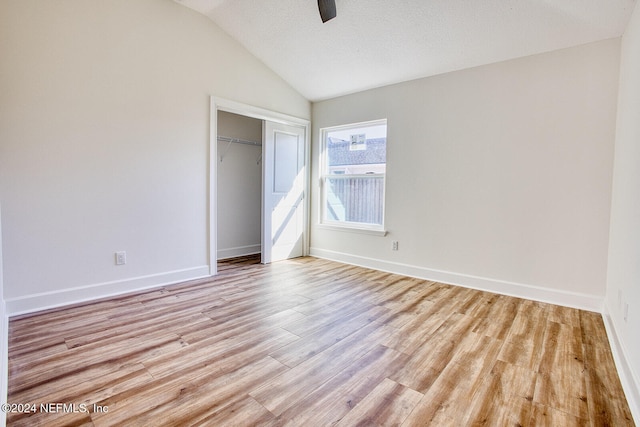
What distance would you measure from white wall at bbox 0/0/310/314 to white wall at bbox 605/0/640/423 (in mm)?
3685

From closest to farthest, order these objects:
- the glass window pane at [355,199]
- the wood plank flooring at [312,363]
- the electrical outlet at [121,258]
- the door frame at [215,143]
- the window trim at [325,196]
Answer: the wood plank flooring at [312,363]
the electrical outlet at [121,258]
the door frame at [215,143]
the window trim at [325,196]
the glass window pane at [355,199]

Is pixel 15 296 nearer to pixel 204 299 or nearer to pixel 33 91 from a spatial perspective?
pixel 204 299

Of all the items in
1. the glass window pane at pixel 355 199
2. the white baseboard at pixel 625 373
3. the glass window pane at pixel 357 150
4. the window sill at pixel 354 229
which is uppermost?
the glass window pane at pixel 357 150

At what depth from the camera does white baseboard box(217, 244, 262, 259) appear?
4922 millimetres

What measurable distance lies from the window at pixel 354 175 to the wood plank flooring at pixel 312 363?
157 centimetres

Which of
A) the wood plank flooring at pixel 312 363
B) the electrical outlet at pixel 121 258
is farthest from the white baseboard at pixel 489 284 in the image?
the electrical outlet at pixel 121 258

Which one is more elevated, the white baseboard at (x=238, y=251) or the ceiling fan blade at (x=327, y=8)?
the ceiling fan blade at (x=327, y=8)

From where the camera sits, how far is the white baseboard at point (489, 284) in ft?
9.56

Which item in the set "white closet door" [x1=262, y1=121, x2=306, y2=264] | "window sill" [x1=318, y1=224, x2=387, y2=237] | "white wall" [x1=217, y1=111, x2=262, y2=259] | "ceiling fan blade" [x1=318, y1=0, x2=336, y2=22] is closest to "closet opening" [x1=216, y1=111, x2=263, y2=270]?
"white wall" [x1=217, y1=111, x2=262, y2=259]

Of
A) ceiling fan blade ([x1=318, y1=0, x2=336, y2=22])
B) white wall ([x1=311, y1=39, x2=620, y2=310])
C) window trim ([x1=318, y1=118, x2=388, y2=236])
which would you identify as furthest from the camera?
window trim ([x1=318, y1=118, x2=388, y2=236])

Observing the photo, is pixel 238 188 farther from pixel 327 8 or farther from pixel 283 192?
pixel 327 8

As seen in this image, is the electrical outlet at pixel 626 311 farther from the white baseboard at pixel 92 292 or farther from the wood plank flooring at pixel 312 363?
the white baseboard at pixel 92 292

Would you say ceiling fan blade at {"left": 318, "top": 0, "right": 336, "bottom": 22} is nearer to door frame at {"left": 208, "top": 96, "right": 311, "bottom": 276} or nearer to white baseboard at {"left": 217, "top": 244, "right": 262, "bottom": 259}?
door frame at {"left": 208, "top": 96, "right": 311, "bottom": 276}

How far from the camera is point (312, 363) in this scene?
1961mm
